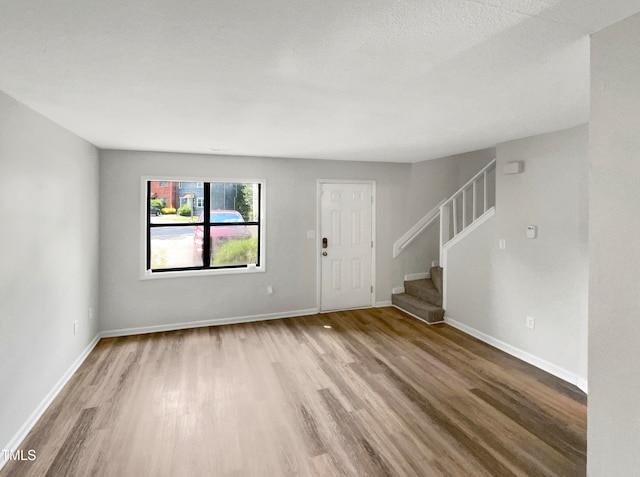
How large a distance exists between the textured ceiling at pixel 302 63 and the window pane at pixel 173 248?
171 cm

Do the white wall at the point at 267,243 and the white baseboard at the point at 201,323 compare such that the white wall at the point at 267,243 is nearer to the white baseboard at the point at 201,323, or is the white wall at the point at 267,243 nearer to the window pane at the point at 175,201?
the white baseboard at the point at 201,323

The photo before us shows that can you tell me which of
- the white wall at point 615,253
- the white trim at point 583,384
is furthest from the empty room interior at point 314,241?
the white trim at point 583,384

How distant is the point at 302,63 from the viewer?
1.64 m

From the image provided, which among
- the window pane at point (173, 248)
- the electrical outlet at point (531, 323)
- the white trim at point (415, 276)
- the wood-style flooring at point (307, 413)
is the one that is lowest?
the wood-style flooring at point (307, 413)

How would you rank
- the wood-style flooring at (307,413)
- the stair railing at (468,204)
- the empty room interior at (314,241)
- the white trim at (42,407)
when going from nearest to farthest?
the empty room interior at (314,241) < the wood-style flooring at (307,413) < the white trim at (42,407) < the stair railing at (468,204)

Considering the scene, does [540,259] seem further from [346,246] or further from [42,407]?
[42,407]

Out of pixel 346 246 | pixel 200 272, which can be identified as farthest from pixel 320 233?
pixel 200 272

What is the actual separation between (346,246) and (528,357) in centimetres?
268

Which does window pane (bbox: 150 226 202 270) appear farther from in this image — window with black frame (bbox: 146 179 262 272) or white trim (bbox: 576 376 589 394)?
white trim (bbox: 576 376 589 394)

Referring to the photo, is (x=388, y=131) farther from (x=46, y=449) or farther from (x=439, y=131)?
(x=46, y=449)

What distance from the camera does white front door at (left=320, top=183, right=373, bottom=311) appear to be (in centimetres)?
513

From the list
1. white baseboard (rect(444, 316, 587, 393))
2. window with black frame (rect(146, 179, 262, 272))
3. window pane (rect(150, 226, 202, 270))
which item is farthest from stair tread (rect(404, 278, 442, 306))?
window pane (rect(150, 226, 202, 270))

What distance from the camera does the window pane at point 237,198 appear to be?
4648 millimetres

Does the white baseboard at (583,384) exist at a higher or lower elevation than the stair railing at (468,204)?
lower
